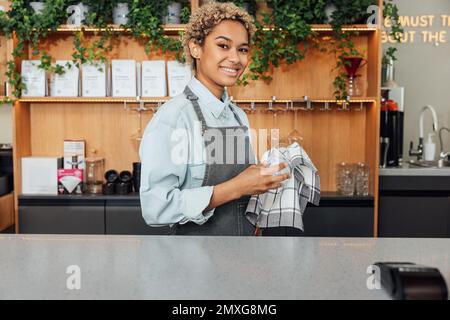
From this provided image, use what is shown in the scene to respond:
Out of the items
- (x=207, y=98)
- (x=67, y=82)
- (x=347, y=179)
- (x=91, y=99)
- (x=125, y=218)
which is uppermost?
(x=67, y=82)

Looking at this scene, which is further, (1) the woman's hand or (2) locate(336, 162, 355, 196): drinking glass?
(2) locate(336, 162, 355, 196): drinking glass

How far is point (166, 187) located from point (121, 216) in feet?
6.72

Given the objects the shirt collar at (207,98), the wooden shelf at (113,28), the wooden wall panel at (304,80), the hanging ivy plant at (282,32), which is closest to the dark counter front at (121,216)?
the wooden wall panel at (304,80)

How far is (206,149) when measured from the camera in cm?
181

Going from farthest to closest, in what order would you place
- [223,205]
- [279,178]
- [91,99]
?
[91,99] → [223,205] → [279,178]

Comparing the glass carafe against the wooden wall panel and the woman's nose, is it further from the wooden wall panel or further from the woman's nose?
the woman's nose

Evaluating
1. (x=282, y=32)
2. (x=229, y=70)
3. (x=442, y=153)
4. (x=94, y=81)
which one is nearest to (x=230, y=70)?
(x=229, y=70)

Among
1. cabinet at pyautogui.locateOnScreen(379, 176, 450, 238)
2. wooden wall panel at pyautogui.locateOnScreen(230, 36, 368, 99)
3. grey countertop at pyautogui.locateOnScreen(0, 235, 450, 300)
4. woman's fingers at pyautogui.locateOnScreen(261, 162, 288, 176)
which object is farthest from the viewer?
wooden wall panel at pyautogui.locateOnScreen(230, 36, 368, 99)

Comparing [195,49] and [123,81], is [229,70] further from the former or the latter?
[123,81]

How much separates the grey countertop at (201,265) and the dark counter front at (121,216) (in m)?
2.08

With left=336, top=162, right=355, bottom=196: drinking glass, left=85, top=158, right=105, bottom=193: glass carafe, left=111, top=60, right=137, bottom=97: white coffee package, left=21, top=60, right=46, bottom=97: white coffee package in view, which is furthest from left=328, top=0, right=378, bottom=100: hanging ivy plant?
left=21, top=60, right=46, bottom=97: white coffee package

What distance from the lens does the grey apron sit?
1817 millimetres

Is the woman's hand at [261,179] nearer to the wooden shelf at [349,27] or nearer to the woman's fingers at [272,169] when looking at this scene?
the woman's fingers at [272,169]

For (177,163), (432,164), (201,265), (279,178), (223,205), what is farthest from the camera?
(432,164)
